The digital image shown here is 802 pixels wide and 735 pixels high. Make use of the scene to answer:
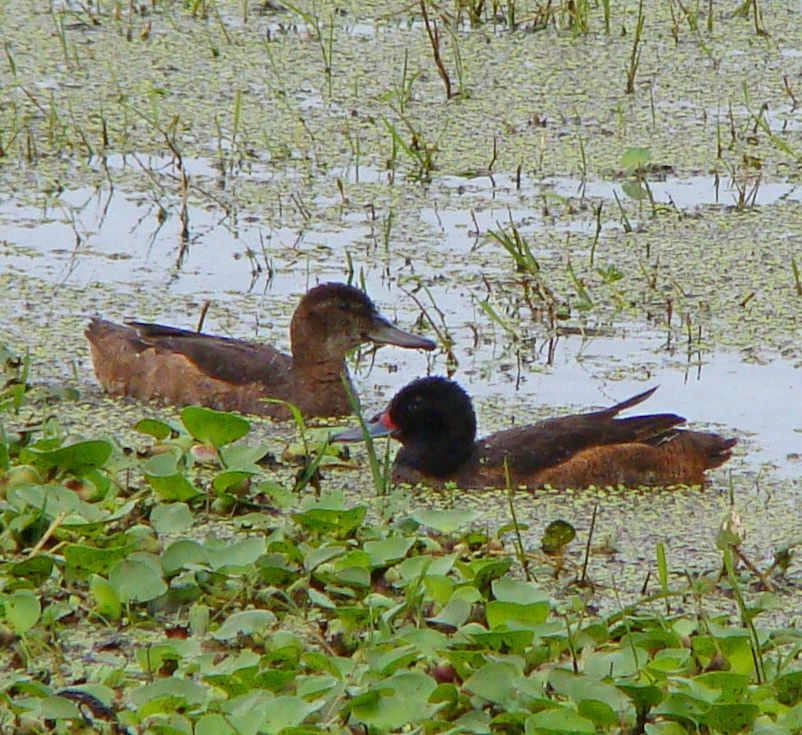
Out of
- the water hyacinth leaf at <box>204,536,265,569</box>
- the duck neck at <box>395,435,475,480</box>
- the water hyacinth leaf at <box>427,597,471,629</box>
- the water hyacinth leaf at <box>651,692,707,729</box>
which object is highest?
the water hyacinth leaf at <box>204,536,265,569</box>

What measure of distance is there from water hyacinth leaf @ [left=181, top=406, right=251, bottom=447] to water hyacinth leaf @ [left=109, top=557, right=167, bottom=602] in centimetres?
89

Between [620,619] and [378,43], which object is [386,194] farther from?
[620,619]

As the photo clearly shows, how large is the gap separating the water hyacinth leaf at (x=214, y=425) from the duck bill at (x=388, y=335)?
4.88 ft

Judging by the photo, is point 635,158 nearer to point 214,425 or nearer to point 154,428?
point 154,428

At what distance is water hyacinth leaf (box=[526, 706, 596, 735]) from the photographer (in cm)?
346

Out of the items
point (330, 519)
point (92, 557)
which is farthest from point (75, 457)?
point (330, 519)

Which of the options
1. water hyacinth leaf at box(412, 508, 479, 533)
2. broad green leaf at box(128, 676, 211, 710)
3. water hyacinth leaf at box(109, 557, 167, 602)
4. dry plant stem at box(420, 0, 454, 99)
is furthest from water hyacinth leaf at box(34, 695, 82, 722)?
dry plant stem at box(420, 0, 454, 99)

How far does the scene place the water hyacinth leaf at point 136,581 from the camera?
13.5 ft

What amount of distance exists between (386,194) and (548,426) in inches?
95.8

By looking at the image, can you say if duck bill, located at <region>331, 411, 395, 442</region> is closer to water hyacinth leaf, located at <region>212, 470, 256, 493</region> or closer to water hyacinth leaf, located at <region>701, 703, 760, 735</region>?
water hyacinth leaf, located at <region>212, 470, 256, 493</region>

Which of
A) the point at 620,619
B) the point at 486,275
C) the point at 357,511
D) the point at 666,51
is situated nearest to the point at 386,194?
the point at 486,275

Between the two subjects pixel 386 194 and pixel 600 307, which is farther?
pixel 386 194

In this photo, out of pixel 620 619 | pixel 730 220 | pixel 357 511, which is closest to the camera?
pixel 620 619

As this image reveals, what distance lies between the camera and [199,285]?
281 inches
